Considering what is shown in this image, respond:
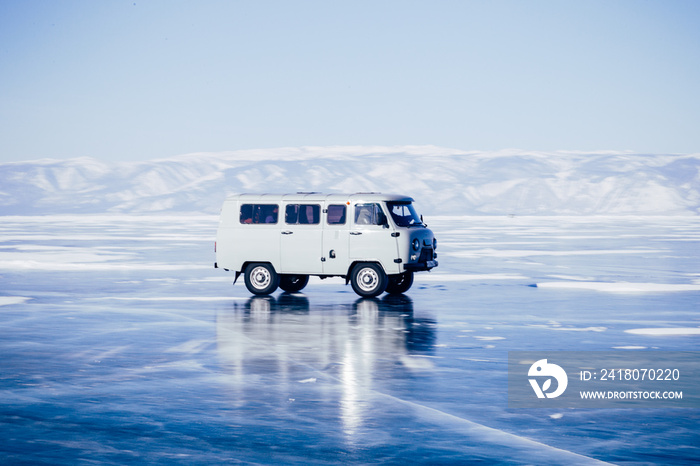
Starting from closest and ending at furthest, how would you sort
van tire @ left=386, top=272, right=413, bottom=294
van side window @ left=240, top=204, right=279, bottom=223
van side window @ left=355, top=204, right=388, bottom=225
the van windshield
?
1. van side window @ left=355, top=204, right=388, bottom=225
2. the van windshield
3. van side window @ left=240, top=204, right=279, bottom=223
4. van tire @ left=386, top=272, right=413, bottom=294

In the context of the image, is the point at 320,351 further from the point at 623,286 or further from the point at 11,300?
the point at 623,286

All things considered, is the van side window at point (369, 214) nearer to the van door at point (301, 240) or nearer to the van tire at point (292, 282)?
the van door at point (301, 240)

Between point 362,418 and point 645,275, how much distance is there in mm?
20487

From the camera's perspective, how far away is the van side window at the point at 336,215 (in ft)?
70.2

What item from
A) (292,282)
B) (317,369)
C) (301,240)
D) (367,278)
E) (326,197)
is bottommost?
(317,369)

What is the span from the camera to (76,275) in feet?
91.8

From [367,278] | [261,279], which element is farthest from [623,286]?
[261,279]

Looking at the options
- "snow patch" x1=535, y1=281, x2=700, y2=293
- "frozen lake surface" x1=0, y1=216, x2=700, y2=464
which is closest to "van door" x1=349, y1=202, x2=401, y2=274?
"frozen lake surface" x1=0, y1=216, x2=700, y2=464

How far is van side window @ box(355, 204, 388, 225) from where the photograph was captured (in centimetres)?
2116

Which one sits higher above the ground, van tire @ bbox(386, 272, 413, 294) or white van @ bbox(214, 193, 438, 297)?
white van @ bbox(214, 193, 438, 297)

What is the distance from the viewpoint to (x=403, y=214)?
21656 millimetres

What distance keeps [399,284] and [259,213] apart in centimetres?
373

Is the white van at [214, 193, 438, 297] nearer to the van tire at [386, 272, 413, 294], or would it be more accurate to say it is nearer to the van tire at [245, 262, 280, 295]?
Result: the van tire at [245, 262, 280, 295]

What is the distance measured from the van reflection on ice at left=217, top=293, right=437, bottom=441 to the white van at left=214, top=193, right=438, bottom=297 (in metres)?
1.00
